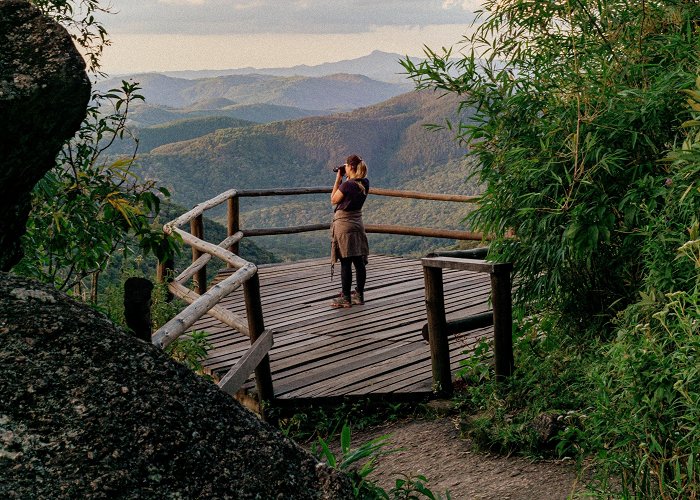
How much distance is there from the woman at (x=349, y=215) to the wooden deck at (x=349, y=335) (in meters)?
0.55

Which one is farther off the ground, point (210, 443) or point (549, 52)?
point (549, 52)

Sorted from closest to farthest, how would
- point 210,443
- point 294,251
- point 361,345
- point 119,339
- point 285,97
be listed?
point 210,443 < point 119,339 < point 361,345 < point 294,251 < point 285,97

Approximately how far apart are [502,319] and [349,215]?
9.49ft

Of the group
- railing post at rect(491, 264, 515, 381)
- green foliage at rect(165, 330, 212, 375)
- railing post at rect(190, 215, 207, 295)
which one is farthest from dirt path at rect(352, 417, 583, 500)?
railing post at rect(190, 215, 207, 295)

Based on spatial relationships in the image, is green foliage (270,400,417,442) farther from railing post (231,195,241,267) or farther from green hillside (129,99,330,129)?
green hillside (129,99,330,129)

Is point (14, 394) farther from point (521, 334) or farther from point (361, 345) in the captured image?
point (361, 345)

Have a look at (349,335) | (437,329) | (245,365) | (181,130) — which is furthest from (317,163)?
(245,365)

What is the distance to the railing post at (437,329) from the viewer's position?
4.92 meters

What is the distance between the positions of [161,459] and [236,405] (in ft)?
1.03

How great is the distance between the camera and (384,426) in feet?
16.7

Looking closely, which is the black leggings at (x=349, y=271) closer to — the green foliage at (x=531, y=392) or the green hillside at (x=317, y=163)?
the green foliage at (x=531, y=392)

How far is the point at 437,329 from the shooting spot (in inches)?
195

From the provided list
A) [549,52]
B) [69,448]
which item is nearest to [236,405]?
[69,448]

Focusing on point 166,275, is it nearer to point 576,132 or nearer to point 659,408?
point 576,132
